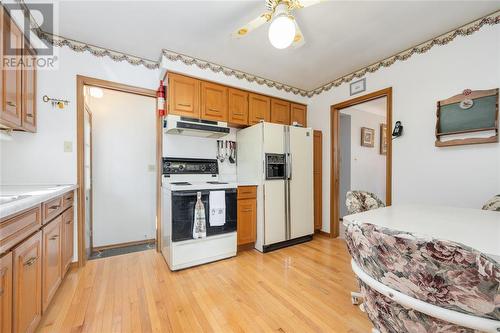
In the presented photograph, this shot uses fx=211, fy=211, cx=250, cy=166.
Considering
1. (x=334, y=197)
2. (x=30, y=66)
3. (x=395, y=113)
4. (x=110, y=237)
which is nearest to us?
(x=30, y=66)

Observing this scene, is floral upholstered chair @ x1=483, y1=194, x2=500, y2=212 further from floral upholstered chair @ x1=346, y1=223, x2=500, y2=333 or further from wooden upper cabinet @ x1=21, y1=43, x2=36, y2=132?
wooden upper cabinet @ x1=21, y1=43, x2=36, y2=132

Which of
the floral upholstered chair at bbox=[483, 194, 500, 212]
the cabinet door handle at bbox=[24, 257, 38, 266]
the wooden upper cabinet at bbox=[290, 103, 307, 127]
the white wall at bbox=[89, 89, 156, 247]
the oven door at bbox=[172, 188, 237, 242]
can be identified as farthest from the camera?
the wooden upper cabinet at bbox=[290, 103, 307, 127]

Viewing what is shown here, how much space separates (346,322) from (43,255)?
208 centimetres

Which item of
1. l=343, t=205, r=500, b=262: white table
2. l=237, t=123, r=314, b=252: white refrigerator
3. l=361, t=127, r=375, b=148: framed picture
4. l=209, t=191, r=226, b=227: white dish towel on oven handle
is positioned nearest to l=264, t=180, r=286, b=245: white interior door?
l=237, t=123, r=314, b=252: white refrigerator

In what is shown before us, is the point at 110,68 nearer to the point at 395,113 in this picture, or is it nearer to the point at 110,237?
the point at 110,237

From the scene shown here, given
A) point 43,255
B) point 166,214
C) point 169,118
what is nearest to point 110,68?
point 169,118

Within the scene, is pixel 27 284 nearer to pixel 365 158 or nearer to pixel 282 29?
pixel 282 29

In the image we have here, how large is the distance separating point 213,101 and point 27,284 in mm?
2330

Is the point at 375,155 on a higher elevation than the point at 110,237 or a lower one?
higher

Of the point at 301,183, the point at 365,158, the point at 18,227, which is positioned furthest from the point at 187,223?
the point at 365,158

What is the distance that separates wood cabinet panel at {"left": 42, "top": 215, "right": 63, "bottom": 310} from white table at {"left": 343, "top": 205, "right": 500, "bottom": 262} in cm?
191

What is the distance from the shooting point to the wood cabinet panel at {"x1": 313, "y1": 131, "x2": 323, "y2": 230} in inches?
135

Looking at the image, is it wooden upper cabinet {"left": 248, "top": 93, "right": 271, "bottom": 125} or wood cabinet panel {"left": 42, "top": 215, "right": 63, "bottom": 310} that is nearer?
wood cabinet panel {"left": 42, "top": 215, "right": 63, "bottom": 310}

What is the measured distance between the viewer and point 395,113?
259 centimetres
